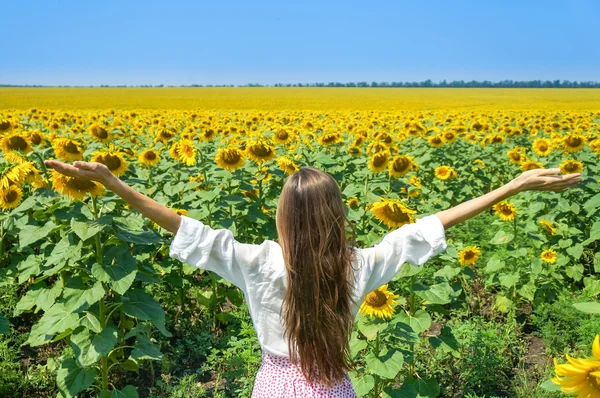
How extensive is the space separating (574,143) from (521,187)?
558 cm

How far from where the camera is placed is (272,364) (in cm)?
198

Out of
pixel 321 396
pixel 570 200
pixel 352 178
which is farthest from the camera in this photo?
pixel 352 178

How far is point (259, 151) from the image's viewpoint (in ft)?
15.7

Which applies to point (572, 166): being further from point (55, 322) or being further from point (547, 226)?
point (55, 322)

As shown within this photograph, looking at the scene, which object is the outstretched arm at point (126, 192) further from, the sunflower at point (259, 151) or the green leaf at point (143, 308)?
the sunflower at point (259, 151)

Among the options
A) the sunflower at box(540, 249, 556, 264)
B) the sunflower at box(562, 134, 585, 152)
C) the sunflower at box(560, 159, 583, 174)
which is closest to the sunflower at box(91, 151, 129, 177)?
the sunflower at box(540, 249, 556, 264)

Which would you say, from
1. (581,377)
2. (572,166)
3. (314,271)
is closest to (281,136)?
(572,166)

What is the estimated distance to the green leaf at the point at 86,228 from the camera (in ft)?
8.35

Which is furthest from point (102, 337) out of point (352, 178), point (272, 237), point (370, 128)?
point (370, 128)

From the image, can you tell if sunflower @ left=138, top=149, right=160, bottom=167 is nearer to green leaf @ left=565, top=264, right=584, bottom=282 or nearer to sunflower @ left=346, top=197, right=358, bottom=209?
sunflower @ left=346, top=197, right=358, bottom=209

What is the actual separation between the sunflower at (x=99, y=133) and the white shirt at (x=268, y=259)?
3808 mm

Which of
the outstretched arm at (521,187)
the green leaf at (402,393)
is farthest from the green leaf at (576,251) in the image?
the outstretched arm at (521,187)

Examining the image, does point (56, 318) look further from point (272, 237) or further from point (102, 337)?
point (272, 237)

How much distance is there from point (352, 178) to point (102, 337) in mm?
4108
